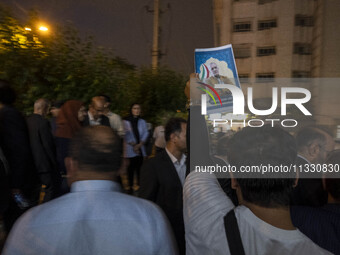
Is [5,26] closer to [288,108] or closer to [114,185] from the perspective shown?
[288,108]

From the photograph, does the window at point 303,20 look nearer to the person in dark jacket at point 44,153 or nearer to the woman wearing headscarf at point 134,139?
the woman wearing headscarf at point 134,139

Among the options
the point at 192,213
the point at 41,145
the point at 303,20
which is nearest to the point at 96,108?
the point at 41,145

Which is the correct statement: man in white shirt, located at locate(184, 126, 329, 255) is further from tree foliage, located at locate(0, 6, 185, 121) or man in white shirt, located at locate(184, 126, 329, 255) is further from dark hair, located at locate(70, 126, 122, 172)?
tree foliage, located at locate(0, 6, 185, 121)

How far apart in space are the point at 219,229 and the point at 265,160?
321 millimetres

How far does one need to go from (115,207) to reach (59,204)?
0.23 metres

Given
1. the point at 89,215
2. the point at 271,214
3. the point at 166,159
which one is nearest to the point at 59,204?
the point at 89,215

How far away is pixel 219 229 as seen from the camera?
1.09m

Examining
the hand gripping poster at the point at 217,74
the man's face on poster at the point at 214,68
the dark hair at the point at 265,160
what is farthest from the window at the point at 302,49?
the dark hair at the point at 265,160

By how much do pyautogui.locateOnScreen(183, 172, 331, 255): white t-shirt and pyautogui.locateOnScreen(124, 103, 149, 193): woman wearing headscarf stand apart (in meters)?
4.20

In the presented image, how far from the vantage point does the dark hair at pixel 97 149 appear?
1338 mm

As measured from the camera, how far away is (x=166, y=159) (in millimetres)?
2514

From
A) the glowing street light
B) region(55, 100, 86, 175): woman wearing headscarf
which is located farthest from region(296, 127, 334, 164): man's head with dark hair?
the glowing street light

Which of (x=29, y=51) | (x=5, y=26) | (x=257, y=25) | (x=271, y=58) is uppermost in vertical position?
(x=257, y=25)

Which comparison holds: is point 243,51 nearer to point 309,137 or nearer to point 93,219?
point 309,137
